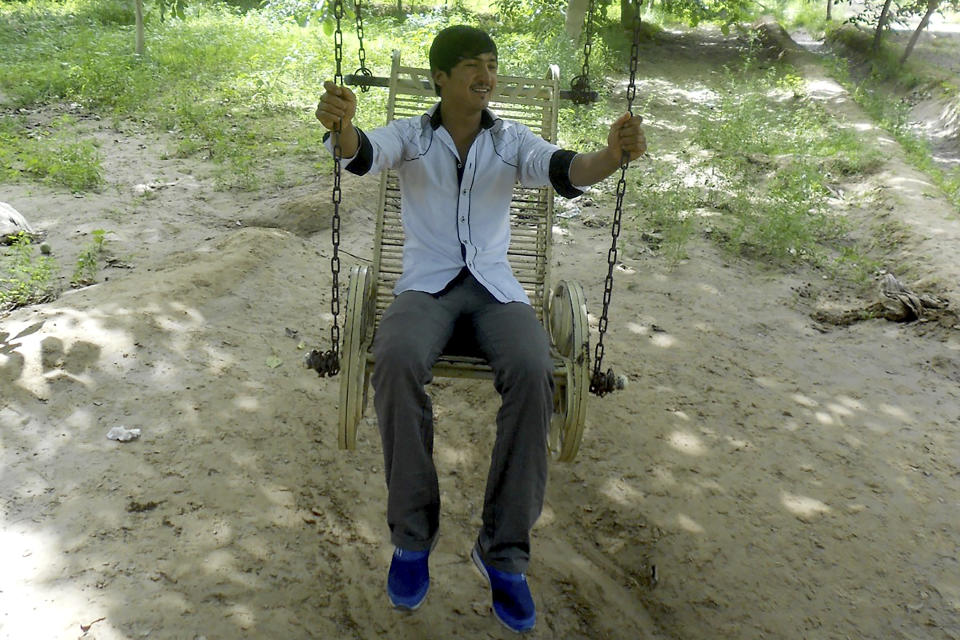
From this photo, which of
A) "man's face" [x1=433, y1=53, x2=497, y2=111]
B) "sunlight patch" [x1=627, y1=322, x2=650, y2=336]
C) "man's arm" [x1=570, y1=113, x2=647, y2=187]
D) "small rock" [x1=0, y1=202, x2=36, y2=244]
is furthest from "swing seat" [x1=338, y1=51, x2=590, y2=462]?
"small rock" [x1=0, y1=202, x2=36, y2=244]

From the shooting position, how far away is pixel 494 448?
224 cm

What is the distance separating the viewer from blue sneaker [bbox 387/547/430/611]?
2234mm

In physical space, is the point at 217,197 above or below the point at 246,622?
above

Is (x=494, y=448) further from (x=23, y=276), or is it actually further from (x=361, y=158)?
(x=23, y=276)

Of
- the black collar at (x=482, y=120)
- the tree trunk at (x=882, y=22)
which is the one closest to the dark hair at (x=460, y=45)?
the black collar at (x=482, y=120)

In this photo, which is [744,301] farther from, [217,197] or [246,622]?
[217,197]

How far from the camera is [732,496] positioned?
3098 mm

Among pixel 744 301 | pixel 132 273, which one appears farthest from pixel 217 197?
pixel 744 301

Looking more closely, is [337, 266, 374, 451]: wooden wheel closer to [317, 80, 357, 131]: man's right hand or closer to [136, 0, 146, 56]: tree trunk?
[317, 80, 357, 131]: man's right hand

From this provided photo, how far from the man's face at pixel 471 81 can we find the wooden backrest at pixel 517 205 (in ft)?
2.67

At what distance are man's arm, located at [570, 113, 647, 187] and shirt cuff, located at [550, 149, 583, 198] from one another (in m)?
0.03

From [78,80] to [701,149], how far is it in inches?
266

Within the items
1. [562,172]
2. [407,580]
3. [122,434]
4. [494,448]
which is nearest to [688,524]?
[494,448]

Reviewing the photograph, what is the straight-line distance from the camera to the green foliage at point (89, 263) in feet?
13.9
